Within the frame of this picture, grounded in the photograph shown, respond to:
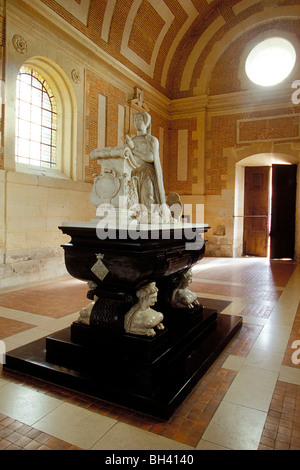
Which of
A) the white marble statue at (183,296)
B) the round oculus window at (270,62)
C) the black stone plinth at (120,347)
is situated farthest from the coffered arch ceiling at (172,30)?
the black stone plinth at (120,347)

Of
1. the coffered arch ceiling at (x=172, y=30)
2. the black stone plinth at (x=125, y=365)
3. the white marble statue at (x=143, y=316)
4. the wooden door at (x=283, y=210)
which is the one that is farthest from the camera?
the wooden door at (x=283, y=210)

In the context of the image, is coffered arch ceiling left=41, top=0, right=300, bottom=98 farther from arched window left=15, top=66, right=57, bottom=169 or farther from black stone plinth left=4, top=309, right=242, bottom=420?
black stone plinth left=4, top=309, right=242, bottom=420

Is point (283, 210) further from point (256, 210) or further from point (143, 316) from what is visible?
point (143, 316)

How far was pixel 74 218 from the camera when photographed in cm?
840

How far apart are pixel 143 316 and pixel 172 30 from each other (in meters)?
11.6

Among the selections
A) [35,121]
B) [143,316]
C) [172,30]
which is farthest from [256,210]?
[143,316]

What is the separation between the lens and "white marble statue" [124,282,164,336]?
289 cm

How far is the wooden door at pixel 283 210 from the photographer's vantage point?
11617 millimetres

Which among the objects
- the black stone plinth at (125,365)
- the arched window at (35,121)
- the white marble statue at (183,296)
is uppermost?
the arched window at (35,121)

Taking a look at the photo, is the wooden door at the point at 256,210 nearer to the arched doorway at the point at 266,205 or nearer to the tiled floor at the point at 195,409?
the arched doorway at the point at 266,205

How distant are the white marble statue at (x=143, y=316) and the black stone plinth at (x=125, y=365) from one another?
87mm

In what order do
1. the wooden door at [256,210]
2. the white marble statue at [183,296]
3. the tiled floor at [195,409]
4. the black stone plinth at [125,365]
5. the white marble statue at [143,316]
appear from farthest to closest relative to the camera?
the wooden door at [256,210]
the white marble statue at [183,296]
the white marble statue at [143,316]
the black stone plinth at [125,365]
the tiled floor at [195,409]

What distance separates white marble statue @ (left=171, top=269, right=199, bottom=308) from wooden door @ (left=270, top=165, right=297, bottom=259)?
8452 millimetres

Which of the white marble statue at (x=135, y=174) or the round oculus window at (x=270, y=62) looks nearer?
the white marble statue at (x=135, y=174)
